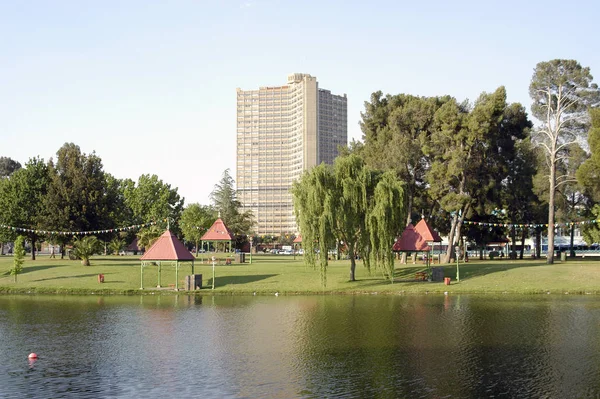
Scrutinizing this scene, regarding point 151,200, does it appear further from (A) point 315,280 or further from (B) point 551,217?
(B) point 551,217

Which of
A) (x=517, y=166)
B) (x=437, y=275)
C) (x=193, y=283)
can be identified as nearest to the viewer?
(x=193, y=283)

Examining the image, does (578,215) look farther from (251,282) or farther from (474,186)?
(251,282)

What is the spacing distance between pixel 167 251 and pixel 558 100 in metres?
44.1

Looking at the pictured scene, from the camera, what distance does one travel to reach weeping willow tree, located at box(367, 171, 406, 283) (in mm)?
54344

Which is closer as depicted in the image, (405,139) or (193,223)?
(405,139)

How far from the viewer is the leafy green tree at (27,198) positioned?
83125 mm

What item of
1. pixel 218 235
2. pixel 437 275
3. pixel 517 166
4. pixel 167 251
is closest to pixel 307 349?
pixel 167 251

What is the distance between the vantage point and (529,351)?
28125 mm

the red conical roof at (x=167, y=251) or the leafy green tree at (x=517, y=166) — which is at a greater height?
the leafy green tree at (x=517, y=166)

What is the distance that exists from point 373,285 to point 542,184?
1187 inches

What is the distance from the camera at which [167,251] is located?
56656 mm

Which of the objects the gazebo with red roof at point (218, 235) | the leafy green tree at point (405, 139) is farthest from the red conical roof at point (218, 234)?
the leafy green tree at point (405, 139)

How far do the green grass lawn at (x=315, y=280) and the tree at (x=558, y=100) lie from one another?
10.3 metres

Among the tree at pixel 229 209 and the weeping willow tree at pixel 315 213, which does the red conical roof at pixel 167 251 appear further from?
the tree at pixel 229 209
